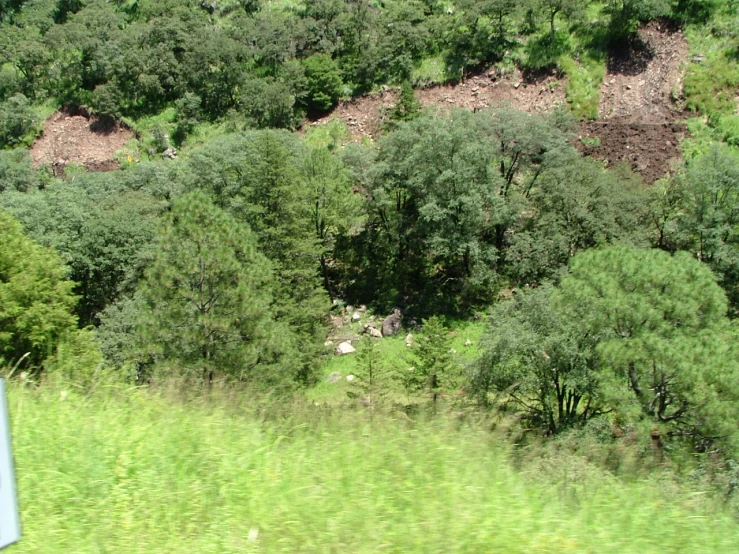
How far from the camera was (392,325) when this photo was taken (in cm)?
2331

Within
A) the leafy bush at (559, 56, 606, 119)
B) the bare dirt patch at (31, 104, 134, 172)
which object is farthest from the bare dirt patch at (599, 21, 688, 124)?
the bare dirt patch at (31, 104, 134, 172)

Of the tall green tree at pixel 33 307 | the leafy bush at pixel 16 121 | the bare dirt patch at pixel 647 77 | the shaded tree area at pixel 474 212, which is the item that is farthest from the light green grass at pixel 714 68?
the leafy bush at pixel 16 121

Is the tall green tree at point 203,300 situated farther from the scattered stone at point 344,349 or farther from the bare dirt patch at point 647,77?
the bare dirt patch at point 647,77

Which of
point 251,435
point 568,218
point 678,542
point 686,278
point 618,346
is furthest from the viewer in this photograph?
point 568,218

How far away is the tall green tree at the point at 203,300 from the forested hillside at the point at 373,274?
61 mm

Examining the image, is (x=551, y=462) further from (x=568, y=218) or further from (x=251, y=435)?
(x=568, y=218)

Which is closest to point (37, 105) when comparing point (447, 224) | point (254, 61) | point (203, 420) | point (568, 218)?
point (254, 61)

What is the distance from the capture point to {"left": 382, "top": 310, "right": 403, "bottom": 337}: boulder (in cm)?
2312

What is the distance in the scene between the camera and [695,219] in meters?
21.4

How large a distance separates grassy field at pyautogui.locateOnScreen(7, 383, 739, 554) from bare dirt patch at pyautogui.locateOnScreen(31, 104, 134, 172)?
135 ft

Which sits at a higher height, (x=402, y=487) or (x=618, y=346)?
(x=402, y=487)

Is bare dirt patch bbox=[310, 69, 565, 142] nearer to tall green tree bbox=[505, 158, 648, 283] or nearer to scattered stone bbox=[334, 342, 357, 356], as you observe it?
tall green tree bbox=[505, 158, 648, 283]

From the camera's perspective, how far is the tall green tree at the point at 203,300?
12.5 meters

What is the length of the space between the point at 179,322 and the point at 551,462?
31.0 ft
